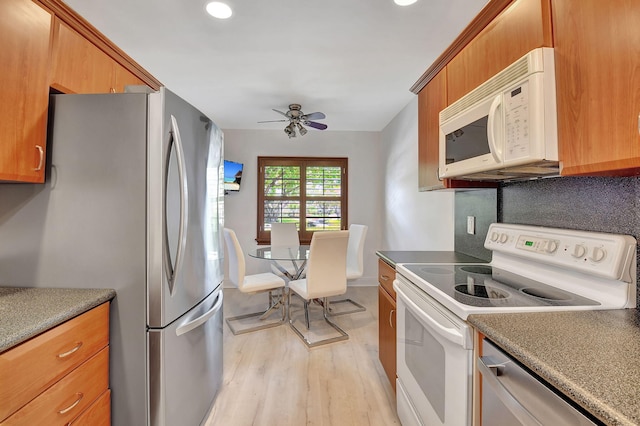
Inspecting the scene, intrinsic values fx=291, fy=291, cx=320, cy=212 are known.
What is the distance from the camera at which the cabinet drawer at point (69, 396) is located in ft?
2.88

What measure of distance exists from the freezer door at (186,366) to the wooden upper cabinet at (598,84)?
5.65ft

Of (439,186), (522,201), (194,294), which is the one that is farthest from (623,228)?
(194,294)

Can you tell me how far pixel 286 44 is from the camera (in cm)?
216

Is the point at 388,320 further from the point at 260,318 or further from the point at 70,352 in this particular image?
the point at 260,318

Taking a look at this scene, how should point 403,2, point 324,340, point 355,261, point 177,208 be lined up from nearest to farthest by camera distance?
point 177,208
point 403,2
point 324,340
point 355,261

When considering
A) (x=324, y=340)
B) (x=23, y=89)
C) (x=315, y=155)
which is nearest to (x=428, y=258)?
(x=324, y=340)

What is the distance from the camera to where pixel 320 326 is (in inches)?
119

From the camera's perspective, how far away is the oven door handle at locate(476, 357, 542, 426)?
2.17ft

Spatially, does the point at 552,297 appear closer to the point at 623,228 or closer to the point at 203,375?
the point at 623,228

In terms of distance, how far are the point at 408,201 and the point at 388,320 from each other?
6.20 feet

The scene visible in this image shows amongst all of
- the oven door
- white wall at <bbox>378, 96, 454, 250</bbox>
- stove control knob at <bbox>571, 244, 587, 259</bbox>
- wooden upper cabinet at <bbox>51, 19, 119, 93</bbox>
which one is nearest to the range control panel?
stove control knob at <bbox>571, 244, 587, 259</bbox>

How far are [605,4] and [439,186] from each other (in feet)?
3.53

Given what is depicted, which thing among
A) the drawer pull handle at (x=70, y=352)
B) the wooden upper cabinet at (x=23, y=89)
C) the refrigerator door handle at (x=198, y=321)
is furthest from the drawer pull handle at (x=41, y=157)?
the refrigerator door handle at (x=198, y=321)

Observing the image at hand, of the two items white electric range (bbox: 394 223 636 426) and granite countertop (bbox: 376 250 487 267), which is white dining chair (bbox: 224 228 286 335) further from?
white electric range (bbox: 394 223 636 426)
